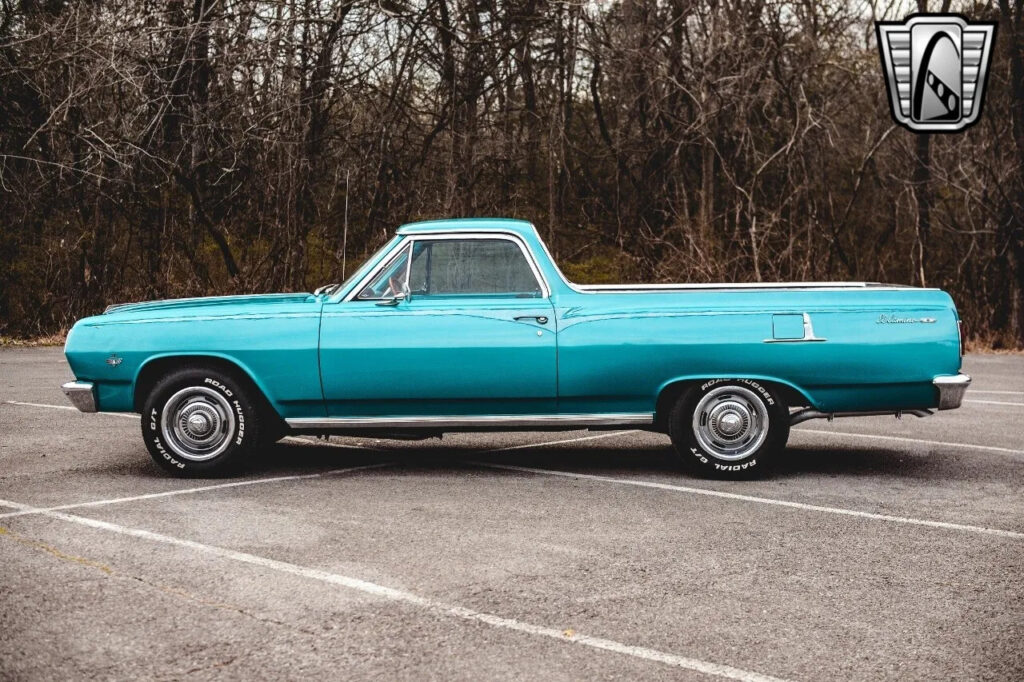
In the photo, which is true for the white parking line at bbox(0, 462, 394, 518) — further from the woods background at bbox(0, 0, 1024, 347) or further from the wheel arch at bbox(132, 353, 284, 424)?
the woods background at bbox(0, 0, 1024, 347)

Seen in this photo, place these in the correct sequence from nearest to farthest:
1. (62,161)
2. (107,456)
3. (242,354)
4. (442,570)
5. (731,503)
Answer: (442,570), (731,503), (242,354), (107,456), (62,161)

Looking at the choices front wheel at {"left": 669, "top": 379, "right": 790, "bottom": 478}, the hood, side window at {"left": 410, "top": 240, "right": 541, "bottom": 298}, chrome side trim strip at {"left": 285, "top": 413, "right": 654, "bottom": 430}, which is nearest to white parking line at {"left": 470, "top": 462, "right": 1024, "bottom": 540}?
front wheel at {"left": 669, "top": 379, "right": 790, "bottom": 478}

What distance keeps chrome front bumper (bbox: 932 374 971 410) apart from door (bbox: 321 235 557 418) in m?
2.47

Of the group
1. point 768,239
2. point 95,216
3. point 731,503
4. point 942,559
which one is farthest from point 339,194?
point 942,559

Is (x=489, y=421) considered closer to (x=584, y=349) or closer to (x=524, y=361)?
(x=524, y=361)

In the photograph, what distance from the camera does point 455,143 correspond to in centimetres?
2184

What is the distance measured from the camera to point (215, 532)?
6109 mm

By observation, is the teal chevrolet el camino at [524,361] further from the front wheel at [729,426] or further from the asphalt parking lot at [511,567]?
the asphalt parking lot at [511,567]

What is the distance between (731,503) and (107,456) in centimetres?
461

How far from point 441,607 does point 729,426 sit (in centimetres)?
344

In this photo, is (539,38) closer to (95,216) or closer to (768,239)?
(768,239)

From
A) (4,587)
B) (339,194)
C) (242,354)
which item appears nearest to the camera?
(4,587)

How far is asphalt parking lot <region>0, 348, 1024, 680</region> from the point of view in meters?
4.18

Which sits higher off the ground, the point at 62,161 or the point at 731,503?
the point at 62,161
